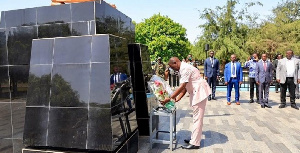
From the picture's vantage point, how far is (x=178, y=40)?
4850 centimetres

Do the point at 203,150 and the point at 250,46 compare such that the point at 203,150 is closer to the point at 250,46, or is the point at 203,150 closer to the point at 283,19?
the point at 250,46

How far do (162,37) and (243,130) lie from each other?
137ft

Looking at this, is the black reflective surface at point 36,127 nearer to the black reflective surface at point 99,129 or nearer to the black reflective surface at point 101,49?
the black reflective surface at point 99,129

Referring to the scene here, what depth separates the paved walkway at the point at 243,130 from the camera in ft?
15.1

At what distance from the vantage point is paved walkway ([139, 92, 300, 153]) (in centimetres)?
462

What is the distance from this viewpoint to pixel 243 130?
19.1 ft

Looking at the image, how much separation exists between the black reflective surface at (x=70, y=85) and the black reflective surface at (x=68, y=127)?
11cm

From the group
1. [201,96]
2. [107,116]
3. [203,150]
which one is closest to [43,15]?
[107,116]

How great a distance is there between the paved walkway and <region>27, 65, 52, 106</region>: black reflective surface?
207 cm

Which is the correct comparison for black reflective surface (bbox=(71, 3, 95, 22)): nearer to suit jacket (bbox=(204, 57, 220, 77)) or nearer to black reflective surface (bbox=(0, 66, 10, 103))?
black reflective surface (bbox=(0, 66, 10, 103))

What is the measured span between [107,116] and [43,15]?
83.0 inches

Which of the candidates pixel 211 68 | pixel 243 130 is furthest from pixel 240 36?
pixel 243 130

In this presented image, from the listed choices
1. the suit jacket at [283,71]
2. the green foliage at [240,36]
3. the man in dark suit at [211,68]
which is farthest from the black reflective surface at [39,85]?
the green foliage at [240,36]

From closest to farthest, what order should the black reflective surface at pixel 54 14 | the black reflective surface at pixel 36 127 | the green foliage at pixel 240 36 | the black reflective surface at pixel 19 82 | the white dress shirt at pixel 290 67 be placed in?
the black reflective surface at pixel 36 127 < the black reflective surface at pixel 54 14 < the black reflective surface at pixel 19 82 < the white dress shirt at pixel 290 67 < the green foliage at pixel 240 36
